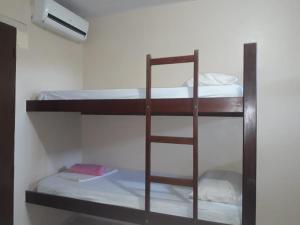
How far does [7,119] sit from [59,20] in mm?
1221

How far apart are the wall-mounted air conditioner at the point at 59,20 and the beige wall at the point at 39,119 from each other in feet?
0.31

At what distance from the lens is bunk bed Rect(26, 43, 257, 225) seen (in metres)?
1.55

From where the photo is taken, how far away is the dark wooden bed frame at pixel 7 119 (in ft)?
7.14

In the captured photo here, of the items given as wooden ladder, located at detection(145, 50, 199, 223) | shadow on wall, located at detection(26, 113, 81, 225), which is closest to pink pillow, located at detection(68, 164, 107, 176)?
shadow on wall, located at detection(26, 113, 81, 225)

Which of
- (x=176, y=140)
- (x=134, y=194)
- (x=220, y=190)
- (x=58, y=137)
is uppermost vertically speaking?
(x=176, y=140)

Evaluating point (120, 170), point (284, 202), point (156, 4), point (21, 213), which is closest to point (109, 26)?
point (156, 4)

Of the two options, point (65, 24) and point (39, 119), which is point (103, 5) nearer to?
point (65, 24)

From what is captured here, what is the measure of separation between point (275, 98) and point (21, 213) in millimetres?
2825

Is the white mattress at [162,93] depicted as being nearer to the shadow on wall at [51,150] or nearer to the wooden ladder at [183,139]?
the wooden ladder at [183,139]

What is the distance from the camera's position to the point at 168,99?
5.86ft

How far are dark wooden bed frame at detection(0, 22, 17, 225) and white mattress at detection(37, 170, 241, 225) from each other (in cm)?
29

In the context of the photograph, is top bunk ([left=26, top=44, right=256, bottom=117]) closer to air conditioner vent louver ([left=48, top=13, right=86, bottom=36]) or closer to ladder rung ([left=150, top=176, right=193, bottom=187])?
ladder rung ([left=150, top=176, right=193, bottom=187])

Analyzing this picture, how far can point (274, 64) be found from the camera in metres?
2.43

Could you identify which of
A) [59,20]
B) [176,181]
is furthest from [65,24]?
[176,181]
